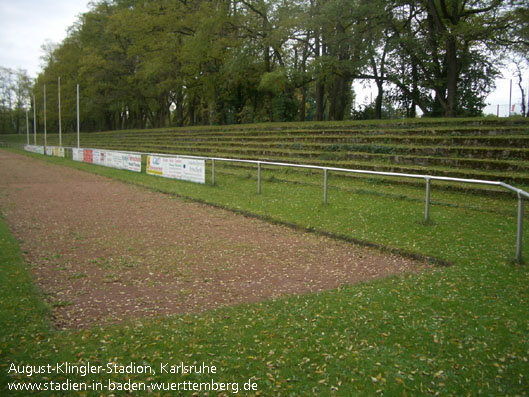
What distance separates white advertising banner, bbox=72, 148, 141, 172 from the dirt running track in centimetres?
1128

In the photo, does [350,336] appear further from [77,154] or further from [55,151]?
[55,151]

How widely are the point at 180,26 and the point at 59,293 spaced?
3764 centimetres

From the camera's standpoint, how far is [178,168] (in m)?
18.2

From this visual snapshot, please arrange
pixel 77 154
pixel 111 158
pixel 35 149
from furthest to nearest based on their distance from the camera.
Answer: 1. pixel 35 149
2. pixel 77 154
3. pixel 111 158

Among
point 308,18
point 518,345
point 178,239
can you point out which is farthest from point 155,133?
point 518,345

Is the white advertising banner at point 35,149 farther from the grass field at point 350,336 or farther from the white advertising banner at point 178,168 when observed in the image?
the grass field at point 350,336

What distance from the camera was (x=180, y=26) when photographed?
38.5m

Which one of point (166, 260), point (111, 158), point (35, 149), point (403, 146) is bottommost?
point (166, 260)

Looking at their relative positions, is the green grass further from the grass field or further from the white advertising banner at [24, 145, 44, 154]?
the white advertising banner at [24, 145, 44, 154]

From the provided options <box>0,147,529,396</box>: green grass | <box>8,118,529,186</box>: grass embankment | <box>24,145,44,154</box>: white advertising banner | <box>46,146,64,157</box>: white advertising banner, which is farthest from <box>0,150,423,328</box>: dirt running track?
<box>24,145,44,154</box>: white advertising banner

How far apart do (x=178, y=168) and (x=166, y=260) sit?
1179 cm

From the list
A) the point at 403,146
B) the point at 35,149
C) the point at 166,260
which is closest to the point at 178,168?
the point at 403,146

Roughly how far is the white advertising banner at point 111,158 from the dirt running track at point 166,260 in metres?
11.3

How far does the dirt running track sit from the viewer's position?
17.0ft
